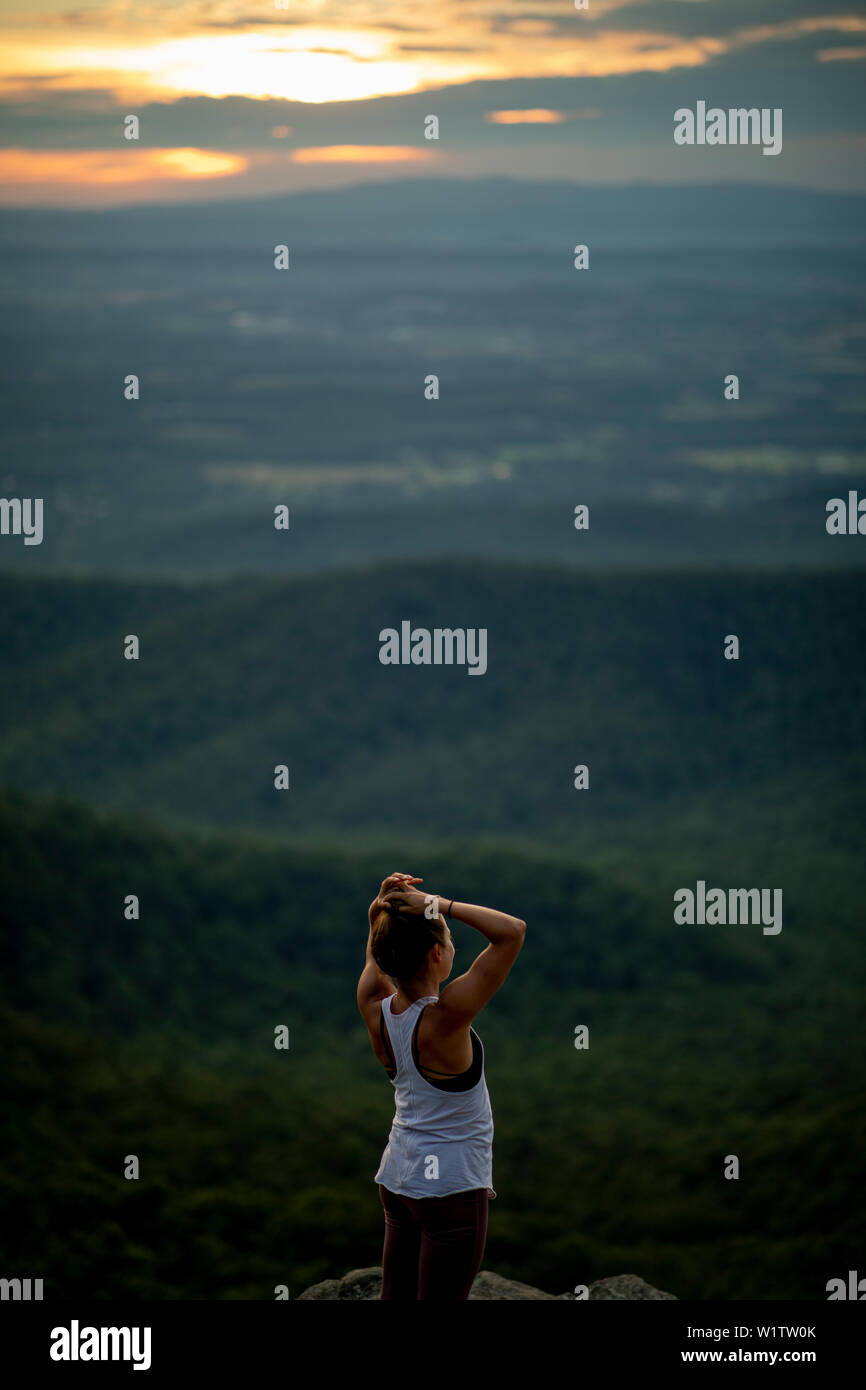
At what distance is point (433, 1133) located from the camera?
4504 millimetres

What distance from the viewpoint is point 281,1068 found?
19.0 m

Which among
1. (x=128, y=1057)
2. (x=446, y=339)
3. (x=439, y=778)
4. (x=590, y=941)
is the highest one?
(x=446, y=339)

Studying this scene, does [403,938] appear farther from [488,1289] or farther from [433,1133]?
[488,1289]

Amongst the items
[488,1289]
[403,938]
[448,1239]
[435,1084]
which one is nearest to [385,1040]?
[435,1084]

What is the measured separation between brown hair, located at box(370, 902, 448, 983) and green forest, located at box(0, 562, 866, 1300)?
28.2 ft

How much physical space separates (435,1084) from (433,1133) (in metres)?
0.19

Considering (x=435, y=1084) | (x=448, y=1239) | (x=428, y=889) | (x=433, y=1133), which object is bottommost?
(x=448, y=1239)

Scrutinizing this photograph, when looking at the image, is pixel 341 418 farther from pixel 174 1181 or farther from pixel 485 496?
pixel 174 1181

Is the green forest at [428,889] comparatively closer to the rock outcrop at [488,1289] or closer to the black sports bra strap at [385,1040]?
the rock outcrop at [488,1289]

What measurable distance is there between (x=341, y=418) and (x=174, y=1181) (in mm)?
66222

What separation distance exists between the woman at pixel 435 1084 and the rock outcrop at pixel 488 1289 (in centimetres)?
268

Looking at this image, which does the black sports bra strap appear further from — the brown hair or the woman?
the brown hair

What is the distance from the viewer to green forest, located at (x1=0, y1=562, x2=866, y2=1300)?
1345cm
